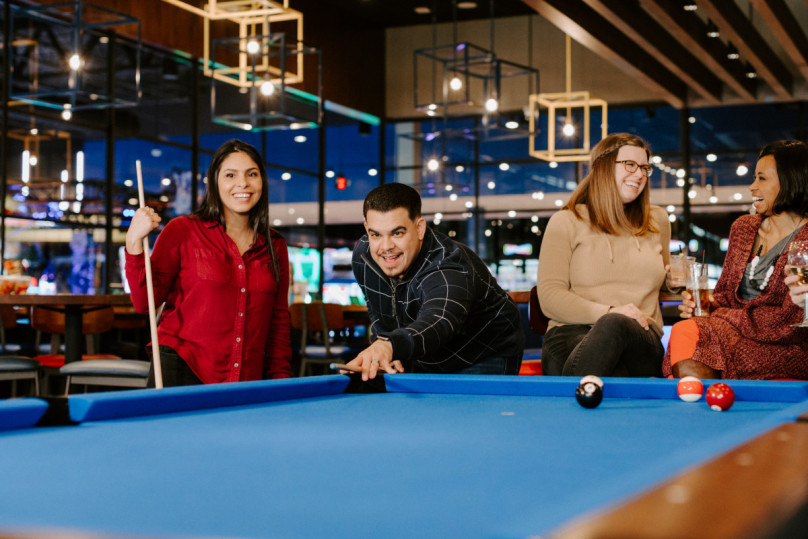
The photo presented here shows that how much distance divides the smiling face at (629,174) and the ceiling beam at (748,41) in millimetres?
3789

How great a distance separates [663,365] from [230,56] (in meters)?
8.38

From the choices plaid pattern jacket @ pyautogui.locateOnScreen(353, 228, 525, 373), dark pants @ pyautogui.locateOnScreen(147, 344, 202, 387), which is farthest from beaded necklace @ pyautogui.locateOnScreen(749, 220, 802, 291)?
dark pants @ pyautogui.locateOnScreen(147, 344, 202, 387)

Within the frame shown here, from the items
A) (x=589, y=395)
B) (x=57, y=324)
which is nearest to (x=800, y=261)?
(x=589, y=395)

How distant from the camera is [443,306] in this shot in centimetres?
300

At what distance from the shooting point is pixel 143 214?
312 centimetres

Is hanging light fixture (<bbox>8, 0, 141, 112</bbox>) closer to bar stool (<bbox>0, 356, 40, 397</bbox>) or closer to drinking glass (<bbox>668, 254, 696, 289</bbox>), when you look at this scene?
bar stool (<bbox>0, 356, 40, 397</bbox>)

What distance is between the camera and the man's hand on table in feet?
8.61

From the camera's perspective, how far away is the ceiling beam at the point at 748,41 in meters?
7.53

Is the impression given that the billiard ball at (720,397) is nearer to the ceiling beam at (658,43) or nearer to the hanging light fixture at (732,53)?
the ceiling beam at (658,43)

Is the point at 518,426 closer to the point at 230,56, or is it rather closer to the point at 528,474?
the point at 528,474

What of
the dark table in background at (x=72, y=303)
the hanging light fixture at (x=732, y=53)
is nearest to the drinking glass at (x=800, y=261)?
the dark table in background at (x=72, y=303)

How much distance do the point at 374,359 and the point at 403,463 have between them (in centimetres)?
113

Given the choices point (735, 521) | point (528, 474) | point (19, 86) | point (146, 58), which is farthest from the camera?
point (146, 58)

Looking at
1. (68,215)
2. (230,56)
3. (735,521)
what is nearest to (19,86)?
(68,215)
